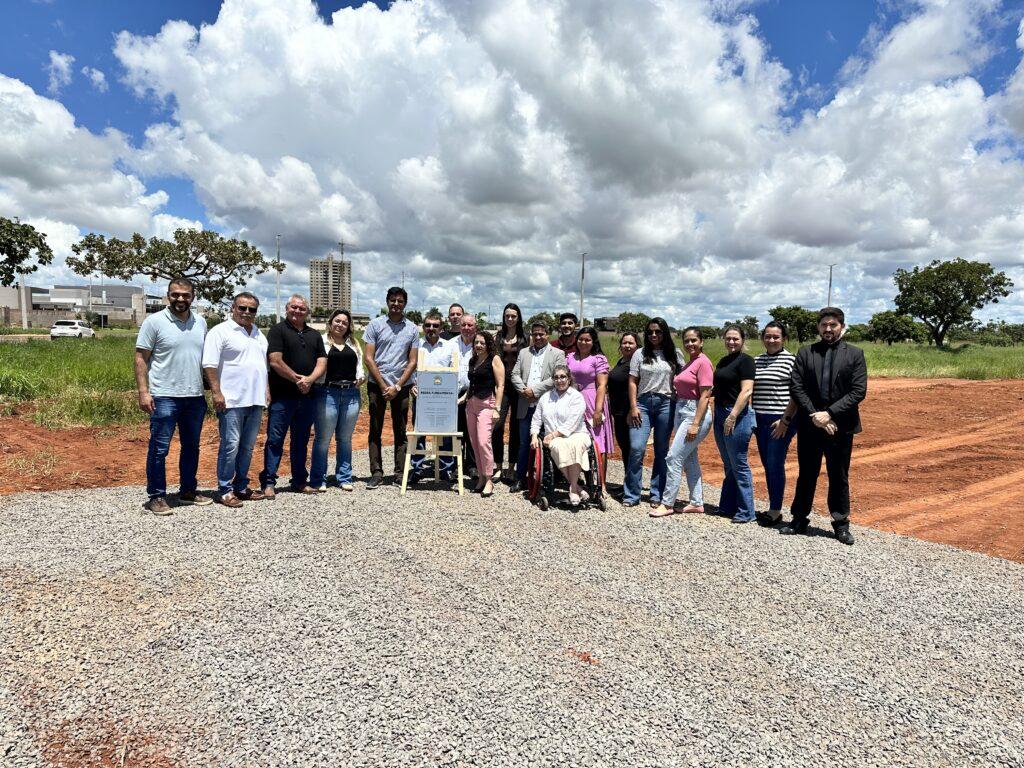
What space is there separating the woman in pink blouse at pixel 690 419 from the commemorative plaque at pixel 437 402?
2332 millimetres

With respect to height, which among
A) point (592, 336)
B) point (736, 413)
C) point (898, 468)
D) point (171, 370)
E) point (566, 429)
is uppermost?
point (592, 336)

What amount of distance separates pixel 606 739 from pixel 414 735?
0.85 m

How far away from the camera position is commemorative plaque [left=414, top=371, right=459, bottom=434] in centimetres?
634

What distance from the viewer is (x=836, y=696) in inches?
115

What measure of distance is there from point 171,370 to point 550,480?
369 centimetres

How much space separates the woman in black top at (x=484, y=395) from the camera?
629cm

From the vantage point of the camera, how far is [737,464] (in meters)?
5.56

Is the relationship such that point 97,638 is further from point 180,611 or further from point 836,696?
point 836,696

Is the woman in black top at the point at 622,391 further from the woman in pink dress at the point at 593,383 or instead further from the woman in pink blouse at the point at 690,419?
the woman in pink blouse at the point at 690,419

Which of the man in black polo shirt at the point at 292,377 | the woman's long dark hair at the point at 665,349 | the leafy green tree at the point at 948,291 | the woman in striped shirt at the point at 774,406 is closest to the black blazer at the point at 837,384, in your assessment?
the woman in striped shirt at the point at 774,406

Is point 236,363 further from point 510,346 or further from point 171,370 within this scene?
point 510,346

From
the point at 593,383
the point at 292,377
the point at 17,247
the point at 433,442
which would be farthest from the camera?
the point at 17,247

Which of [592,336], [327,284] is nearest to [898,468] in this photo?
[592,336]

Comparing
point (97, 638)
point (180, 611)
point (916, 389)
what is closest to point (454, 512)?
point (180, 611)
